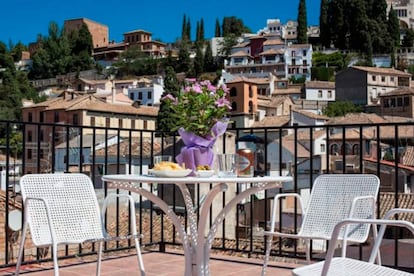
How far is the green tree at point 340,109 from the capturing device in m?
59.7

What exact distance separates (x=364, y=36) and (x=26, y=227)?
74.9 m

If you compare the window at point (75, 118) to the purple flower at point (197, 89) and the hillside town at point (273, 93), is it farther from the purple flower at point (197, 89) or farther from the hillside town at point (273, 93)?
the purple flower at point (197, 89)

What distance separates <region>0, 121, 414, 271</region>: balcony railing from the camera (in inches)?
148

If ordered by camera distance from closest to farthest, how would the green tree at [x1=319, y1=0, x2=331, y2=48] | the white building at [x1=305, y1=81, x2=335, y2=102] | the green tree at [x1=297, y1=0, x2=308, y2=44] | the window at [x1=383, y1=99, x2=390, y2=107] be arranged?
the window at [x1=383, y1=99, x2=390, y2=107]
the white building at [x1=305, y1=81, x2=335, y2=102]
the green tree at [x1=297, y1=0, x2=308, y2=44]
the green tree at [x1=319, y1=0, x2=331, y2=48]

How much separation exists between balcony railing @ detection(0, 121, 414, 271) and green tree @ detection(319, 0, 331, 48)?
3895 cm

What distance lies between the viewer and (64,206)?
9.83 ft

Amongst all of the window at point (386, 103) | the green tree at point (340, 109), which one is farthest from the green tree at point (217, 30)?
the window at point (386, 103)

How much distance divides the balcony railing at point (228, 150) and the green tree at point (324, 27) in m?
38.9

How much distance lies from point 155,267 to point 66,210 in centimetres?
130

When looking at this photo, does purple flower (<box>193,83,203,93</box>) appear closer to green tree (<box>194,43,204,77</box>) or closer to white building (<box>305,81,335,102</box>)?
white building (<box>305,81,335,102</box>)

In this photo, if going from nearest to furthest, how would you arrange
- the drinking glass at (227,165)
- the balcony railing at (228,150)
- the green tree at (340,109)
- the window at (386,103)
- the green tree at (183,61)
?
the drinking glass at (227,165) → the balcony railing at (228,150) → the window at (386,103) → the green tree at (340,109) → the green tree at (183,61)

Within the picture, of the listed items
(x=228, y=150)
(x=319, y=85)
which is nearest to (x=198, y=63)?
(x=319, y=85)

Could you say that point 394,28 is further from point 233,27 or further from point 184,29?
point 184,29

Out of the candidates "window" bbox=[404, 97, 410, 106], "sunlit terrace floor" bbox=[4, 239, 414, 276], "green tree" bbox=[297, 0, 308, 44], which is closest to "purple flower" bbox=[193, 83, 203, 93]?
"sunlit terrace floor" bbox=[4, 239, 414, 276]
